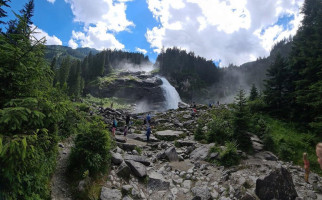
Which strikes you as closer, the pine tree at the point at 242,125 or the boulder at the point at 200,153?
the boulder at the point at 200,153

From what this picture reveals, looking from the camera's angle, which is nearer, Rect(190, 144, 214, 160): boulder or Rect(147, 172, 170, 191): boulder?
Rect(147, 172, 170, 191): boulder

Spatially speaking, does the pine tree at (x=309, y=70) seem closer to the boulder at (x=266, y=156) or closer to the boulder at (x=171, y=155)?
the boulder at (x=266, y=156)

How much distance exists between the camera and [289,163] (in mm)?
11625

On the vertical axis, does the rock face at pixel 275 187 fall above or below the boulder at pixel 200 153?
above

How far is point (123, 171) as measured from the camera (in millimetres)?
8273

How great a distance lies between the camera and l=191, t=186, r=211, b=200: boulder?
740 centimetres

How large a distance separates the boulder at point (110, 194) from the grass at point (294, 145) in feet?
38.1

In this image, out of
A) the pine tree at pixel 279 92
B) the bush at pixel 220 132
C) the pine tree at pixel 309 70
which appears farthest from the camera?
the pine tree at pixel 279 92

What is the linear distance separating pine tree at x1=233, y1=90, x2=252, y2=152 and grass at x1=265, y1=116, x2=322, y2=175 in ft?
7.90

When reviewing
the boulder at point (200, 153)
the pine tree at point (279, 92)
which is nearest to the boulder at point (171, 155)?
the boulder at point (200, 153)

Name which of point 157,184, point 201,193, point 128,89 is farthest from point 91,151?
point 128,89

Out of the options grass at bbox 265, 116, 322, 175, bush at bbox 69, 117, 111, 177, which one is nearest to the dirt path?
bush at bbox 69, 117, 111, 177

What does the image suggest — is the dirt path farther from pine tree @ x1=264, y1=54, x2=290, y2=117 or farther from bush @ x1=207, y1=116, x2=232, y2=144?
pine tree @ x1=264, y1=54, x2=290, y2=117

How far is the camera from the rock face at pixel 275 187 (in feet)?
23.1
